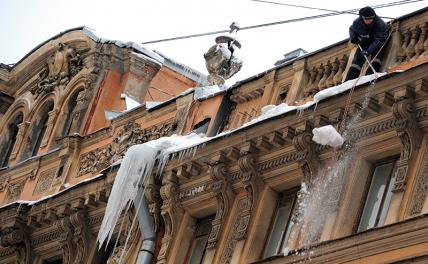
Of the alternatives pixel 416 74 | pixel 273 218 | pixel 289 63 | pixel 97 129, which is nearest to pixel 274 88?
pixel 289 63

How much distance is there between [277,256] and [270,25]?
534 cm

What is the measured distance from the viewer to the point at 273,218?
23016mm

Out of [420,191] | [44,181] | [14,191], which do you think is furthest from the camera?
[14,191]

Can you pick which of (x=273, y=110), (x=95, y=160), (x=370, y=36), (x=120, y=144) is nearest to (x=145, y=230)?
(x=120, y=144)

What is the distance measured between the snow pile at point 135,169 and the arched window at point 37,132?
6.52 metres

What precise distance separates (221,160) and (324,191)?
93.3 inches

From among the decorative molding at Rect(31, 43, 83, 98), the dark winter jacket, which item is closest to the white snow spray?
the dark winter jacket

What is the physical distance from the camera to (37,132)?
31891mm

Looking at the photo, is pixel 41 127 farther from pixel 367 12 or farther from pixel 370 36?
pixel 367 12

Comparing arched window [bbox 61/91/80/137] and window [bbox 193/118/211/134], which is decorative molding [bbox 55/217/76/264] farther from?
arched window [bbox 61/91/80/137]

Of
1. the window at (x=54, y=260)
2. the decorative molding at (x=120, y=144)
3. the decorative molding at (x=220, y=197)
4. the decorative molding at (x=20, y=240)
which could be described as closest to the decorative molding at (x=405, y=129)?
the decorative molding at (x=220, y=197)

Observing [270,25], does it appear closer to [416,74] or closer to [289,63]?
[289,63]

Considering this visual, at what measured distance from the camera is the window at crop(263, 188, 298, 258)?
73.9 feet

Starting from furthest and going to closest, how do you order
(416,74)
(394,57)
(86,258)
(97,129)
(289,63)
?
1. (97,129)
2. (86,258)
3. (289,63)
4. (394,57)
5. (416,74)
